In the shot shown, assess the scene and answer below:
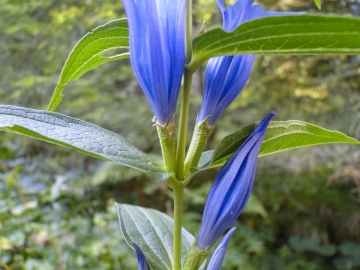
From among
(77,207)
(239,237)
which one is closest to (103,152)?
(77,207)

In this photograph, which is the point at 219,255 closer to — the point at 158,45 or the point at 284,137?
the point at 284,137

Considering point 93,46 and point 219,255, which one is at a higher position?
point 93,46

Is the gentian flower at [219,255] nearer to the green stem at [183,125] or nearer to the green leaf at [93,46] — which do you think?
the green stem at [183,125]

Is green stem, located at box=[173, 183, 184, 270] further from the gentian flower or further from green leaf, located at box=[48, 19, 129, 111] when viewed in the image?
green leaf, located at box=[48, 19, 129, 111]

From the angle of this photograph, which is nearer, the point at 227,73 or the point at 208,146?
the point at 227,73

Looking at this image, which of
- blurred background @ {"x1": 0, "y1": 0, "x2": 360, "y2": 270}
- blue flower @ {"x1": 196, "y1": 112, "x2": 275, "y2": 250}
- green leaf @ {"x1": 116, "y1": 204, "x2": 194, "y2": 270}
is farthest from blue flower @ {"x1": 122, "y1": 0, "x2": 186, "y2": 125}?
blurred background @ {"x1": 0, "y1": 0, "x2": 360, "y2": 270}

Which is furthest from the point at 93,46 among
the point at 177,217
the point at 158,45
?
the point at 177,217

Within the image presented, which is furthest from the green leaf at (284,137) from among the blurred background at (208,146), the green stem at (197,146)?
the blurred background at (208,146)
